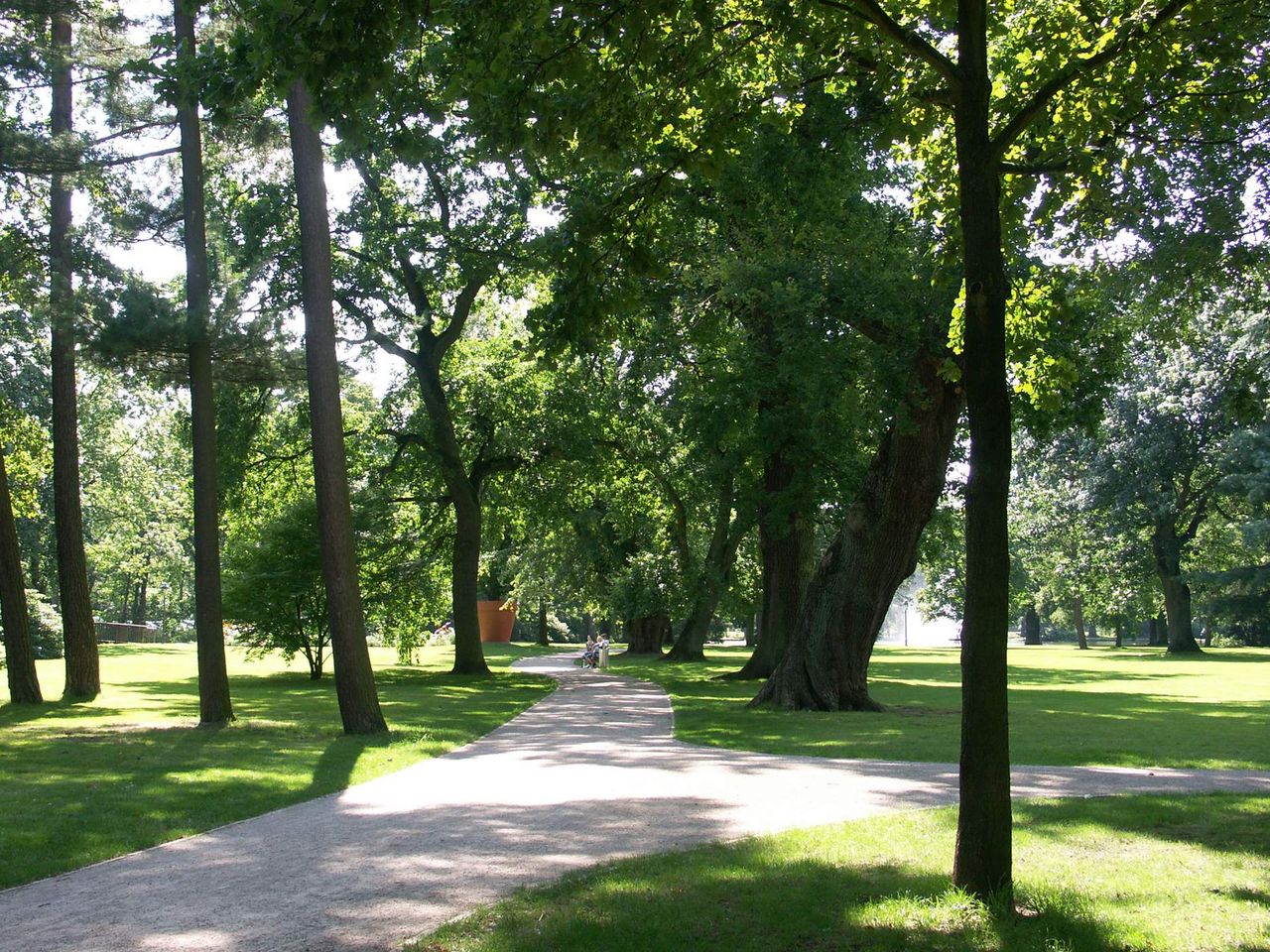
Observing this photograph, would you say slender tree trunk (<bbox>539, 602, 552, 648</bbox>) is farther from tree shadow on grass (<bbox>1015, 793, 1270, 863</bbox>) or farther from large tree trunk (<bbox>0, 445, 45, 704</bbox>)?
tree shadow on grass (<bbox>1015, 793, 1270, 863</bbox>)

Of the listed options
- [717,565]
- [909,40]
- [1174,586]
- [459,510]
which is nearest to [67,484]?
[459,510]

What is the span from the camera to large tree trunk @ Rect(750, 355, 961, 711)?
54.9ft

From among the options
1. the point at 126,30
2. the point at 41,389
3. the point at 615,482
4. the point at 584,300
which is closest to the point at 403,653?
the point at 615,482

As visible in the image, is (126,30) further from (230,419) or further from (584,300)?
(584,300)

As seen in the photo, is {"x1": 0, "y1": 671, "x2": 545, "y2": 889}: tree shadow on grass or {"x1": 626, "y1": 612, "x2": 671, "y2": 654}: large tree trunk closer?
{"x1": 0, "y1": 671, "x2": 545, "y2": 889}: tree shadow on grass

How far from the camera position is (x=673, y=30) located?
7570mm

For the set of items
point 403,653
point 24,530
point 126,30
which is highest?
point 126,30

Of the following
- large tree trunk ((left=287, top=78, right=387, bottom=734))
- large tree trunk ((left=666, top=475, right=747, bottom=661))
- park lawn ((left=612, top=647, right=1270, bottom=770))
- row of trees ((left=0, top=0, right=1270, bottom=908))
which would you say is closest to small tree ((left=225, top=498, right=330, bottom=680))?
row of trees ((left=0, top=0, right=1270, bottom=908))

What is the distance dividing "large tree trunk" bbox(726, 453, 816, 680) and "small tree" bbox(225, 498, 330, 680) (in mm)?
10568

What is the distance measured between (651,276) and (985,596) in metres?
3.38

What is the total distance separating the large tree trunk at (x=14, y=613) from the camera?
1766cm

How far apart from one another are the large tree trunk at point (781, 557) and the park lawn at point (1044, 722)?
1379 millimetres

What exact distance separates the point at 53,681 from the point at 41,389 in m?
15.5

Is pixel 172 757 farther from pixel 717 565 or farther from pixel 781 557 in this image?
pixel 717 565
